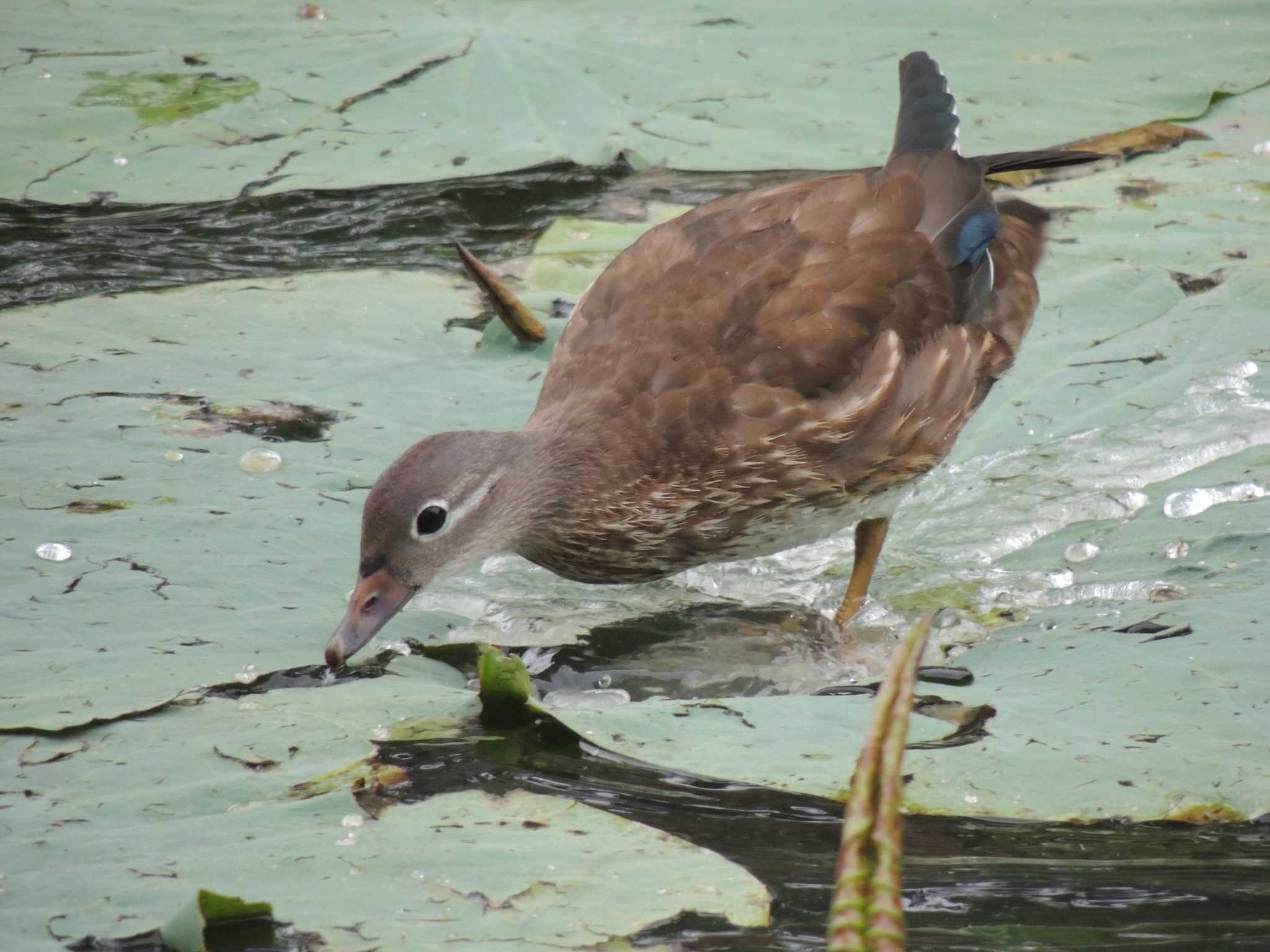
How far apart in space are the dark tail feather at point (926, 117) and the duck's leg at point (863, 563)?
123cm

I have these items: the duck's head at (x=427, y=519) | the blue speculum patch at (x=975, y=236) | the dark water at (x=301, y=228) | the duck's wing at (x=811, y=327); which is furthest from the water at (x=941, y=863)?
the dark water at (x=301, y=228)

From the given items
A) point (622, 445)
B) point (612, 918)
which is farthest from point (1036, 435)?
point (612, 918)

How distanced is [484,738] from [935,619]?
150cm

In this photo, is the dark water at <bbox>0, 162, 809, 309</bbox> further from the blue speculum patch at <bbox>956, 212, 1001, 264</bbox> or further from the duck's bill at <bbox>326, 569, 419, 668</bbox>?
the duck's bill at <bbox>326, 569, 419, 668</bbox>

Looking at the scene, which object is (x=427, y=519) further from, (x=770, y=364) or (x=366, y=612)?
(x=770, y=364)

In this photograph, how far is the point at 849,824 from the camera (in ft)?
4.37

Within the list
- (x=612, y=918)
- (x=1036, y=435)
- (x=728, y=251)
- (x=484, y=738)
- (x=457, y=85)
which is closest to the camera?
(x=612, y=918)

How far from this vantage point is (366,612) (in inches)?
137

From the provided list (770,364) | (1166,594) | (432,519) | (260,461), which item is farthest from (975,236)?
(260,461)

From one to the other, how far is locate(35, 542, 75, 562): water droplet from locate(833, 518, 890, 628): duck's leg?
2.13 m

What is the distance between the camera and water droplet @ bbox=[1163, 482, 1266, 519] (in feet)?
13.5

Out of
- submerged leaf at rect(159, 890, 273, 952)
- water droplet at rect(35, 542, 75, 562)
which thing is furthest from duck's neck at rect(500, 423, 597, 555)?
submerged leaf at rect(159, 890, 273, 952)

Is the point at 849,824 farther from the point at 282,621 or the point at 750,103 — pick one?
the point at 750,103

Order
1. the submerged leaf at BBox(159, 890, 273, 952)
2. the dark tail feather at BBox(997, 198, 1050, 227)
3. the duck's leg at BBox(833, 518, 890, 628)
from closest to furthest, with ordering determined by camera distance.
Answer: the submerged leaf at BBox(159, 890, 273, 952), the duck's leg at BBox(833, 518, 890, 628), the dark tail feather at BBox(997, 198, 1050, 227)
